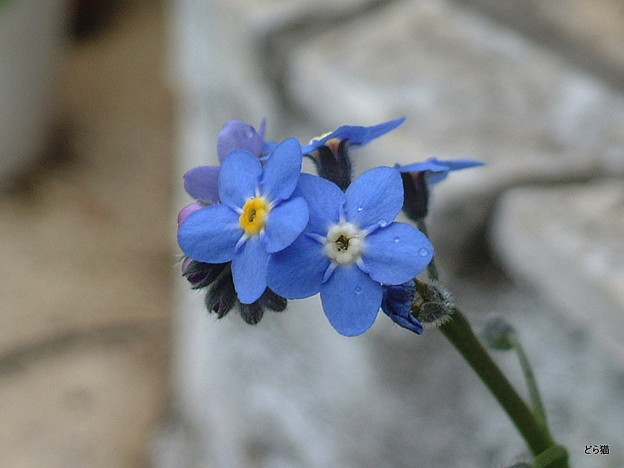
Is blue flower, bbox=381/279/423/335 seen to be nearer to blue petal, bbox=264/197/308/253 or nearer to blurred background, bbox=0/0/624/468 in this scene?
blue petal, bbox=264/197/308/253

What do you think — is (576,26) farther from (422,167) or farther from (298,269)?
(298,269)

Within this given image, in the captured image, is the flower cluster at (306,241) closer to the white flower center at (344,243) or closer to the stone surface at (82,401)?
the white flower center at (344,243)

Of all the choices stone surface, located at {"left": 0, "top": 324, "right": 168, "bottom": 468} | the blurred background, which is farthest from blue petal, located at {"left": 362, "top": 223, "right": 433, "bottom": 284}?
stone surface, located at {"left": 0, "top": 324, "right": 168, "bottom": 468}

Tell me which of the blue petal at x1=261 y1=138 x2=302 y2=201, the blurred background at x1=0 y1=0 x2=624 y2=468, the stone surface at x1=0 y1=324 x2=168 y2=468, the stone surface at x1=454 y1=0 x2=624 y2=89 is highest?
the stone surface at x1=454 y1=0 x2=624 y2=89

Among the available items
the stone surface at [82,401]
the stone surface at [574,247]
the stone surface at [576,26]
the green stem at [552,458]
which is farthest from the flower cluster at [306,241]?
the stone surface at [82,401]

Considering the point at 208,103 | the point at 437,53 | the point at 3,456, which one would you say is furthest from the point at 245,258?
the point at 3,456
